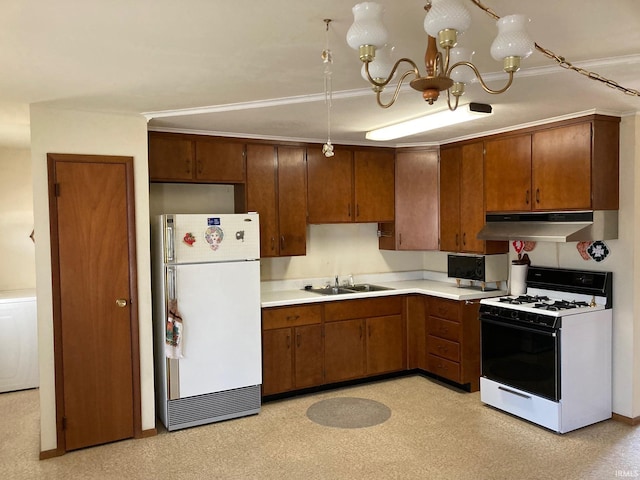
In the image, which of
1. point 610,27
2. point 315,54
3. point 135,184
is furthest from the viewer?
point 135,184

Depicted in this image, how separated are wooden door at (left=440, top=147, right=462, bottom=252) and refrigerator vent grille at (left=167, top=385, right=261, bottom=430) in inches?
90.0

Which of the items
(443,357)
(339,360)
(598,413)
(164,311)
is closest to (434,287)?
(443,357)

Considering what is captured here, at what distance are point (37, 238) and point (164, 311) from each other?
98 centimetres

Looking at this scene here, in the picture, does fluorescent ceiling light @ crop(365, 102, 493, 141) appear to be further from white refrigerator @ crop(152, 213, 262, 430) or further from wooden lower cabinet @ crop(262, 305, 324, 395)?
wooden lower cabinet @ crop(262, 305, 324, 395)

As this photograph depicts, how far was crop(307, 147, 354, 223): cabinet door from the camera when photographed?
4.79 metres

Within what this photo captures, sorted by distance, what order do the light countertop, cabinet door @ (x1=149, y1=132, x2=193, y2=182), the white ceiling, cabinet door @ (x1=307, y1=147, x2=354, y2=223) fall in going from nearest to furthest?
the white ceiling, cabinet door @ (x1=149, y1=132, x2=193, y2=182), the light countertop, cabinet door @ (x1=307, y1=147, x2=354, y2=223)

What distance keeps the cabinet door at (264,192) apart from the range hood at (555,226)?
1865 millimetres

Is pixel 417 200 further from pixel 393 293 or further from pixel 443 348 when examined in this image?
pixel 443 348

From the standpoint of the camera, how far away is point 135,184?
3.64 m

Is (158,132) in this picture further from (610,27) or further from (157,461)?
(610,27)

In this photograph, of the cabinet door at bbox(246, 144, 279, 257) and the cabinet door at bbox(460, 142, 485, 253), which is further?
the cabinet door at bbox(460, 142, 485, 253)

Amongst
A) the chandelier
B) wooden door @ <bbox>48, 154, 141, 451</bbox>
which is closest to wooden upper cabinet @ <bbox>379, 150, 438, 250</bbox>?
wooden door @ <bbox>48, 154, 141, 451</bbox>

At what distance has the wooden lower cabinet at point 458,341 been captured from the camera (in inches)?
178

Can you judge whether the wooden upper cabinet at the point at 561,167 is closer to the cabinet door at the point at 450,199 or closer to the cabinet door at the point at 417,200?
the cabinet door at the point at 450,199
